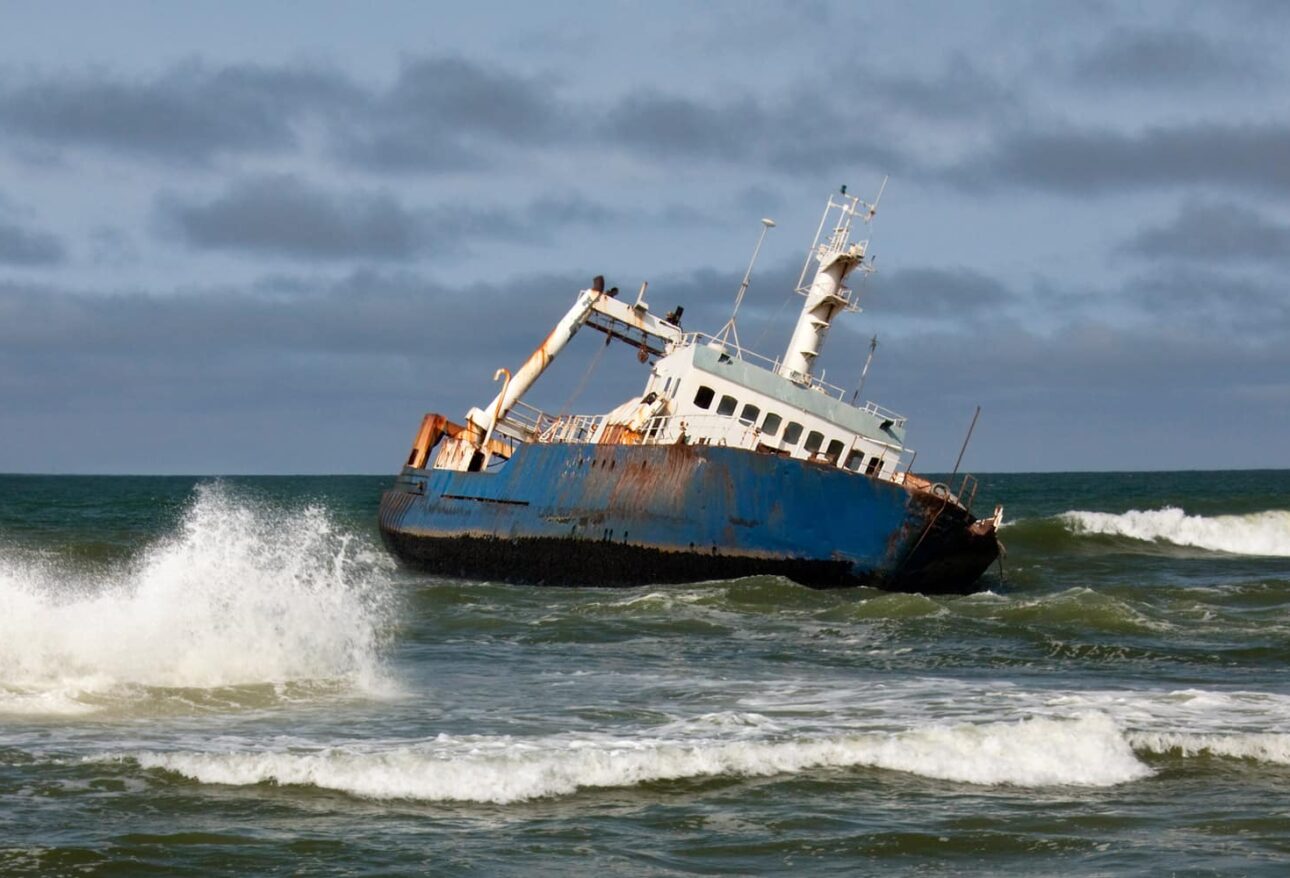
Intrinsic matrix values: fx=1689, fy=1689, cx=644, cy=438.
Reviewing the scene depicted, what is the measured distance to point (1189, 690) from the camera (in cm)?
1585

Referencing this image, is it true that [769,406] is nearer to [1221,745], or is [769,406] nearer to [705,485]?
[705,485]

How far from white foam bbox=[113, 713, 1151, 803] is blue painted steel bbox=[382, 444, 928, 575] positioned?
11524 millimetres

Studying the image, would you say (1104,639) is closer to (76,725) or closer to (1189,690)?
(1189,690)

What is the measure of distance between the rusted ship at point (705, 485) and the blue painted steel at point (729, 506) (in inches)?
1.0

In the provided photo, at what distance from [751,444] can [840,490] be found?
2.64m

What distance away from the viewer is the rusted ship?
24969mm

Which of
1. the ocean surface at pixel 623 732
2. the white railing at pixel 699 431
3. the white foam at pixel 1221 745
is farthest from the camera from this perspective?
the white railing at pixel 699 431

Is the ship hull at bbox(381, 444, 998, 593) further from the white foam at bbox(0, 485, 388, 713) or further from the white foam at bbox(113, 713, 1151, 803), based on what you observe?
the white foam at bbox(113, 713, 1151, 803)

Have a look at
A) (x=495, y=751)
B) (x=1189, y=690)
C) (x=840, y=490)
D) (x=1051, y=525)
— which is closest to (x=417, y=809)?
(x=495, y=751)

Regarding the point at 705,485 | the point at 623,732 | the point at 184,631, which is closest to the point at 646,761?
the point at 623,732

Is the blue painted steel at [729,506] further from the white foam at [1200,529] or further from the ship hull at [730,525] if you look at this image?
the white foam at [1200,529]

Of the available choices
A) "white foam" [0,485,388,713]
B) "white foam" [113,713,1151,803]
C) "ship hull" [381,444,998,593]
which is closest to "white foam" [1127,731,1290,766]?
"white foam" [113,713,1151,803]

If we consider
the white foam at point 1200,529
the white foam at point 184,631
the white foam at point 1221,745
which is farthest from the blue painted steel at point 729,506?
the white foam at point 1200,529

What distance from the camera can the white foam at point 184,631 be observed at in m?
15.2
